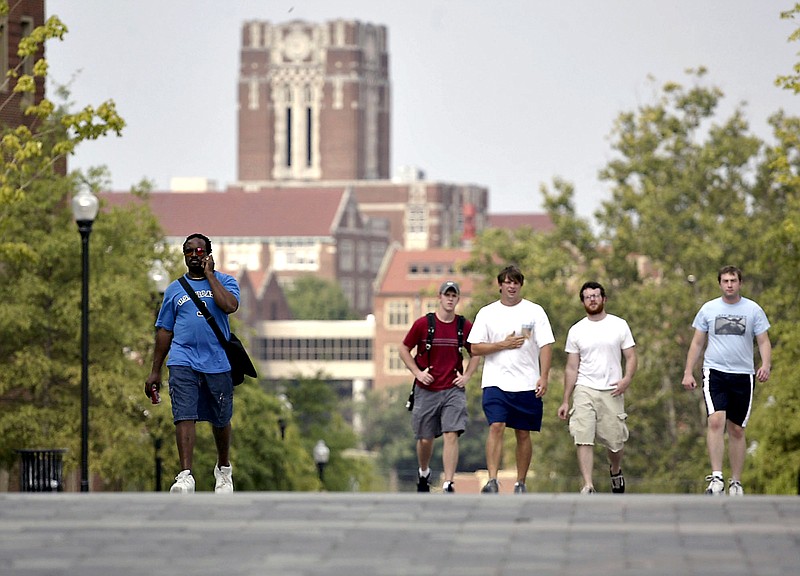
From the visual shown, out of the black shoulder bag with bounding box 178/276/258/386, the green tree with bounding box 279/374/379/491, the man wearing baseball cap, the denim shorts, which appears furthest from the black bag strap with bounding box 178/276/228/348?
the green tree with bounding box 279/374/379/491

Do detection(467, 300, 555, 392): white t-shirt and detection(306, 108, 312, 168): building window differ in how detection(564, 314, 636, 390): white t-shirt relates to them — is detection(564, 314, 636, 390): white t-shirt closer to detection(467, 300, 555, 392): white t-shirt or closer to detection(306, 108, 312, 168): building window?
detection(467, 300, 555, 392): white t-shirt

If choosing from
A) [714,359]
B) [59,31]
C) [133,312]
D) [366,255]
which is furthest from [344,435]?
[366,255]

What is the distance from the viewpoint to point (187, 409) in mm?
12547

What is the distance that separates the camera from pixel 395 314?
14788 cm

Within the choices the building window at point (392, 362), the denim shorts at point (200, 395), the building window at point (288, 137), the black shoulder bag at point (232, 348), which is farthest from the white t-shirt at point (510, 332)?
the building window at point (288, 137)

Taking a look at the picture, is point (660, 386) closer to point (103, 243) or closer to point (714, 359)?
point (103, 243)

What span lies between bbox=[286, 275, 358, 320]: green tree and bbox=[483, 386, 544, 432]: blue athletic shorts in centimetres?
15331

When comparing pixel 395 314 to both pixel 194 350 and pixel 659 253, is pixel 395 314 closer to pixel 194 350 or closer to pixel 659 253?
pixel 659 253

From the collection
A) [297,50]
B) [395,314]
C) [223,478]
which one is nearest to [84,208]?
[223,478]

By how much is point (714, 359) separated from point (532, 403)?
4.41ft

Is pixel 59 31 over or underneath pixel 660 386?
over

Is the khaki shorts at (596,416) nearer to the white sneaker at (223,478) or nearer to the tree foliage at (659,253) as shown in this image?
the white sneaker at (223,478)

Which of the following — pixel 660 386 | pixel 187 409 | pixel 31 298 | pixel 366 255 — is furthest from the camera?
pixel 366 255

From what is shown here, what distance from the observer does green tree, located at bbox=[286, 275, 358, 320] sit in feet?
552
